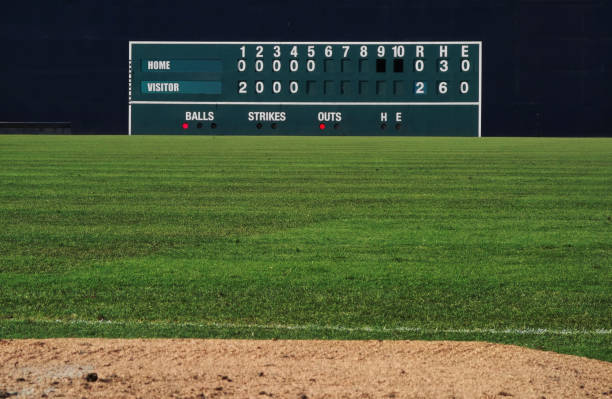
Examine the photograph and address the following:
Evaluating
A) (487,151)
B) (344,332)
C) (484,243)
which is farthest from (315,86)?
(344,332)

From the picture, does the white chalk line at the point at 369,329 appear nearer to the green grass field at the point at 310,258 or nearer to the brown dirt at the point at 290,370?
the green grass field at the point at 310,258

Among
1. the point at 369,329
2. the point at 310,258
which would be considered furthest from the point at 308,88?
the point at 369,329

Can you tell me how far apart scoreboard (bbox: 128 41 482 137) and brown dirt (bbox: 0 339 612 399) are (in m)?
26.6

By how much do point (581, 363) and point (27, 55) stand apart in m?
32.6

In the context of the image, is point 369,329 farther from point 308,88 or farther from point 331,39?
point 331,39

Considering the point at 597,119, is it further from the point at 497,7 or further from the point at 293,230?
the point at 293,230

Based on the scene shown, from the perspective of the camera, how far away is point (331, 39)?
3212cm

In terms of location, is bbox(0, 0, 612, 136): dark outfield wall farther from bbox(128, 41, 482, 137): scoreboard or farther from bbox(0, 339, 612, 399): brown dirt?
bbox(0, 339, 612, 399): brown dirt

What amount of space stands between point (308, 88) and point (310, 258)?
79.6 feet

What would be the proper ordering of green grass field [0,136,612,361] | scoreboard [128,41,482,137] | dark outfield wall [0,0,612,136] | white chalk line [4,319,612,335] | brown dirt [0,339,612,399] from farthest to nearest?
dark outfield wall [0,0,612,136] → scoreboard [128,41,482,137] → green grass field [0,136,612,361] → white chalk line [4,319,612,335] → brown dirt [0,339,612,399]

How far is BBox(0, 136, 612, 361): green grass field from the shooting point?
164 inches

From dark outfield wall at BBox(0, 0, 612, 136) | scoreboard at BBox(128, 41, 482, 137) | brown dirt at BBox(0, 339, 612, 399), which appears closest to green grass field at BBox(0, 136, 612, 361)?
brown dirt at BBox(0, 339, 612, 399)

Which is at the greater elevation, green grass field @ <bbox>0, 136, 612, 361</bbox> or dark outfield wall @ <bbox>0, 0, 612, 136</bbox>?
dark outfield wall @ <bbox>0, 0, 612, 136</bbox>

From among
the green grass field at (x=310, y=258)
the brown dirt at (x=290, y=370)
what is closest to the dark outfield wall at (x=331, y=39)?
the green grass field at (x=310, y=258)
